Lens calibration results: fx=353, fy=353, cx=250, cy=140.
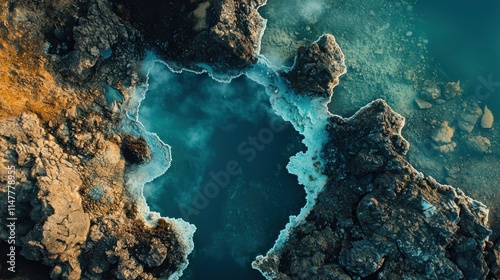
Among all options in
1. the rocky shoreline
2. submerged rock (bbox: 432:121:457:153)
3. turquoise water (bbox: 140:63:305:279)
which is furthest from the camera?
submerged rock (bbox: 432:121:457:153)

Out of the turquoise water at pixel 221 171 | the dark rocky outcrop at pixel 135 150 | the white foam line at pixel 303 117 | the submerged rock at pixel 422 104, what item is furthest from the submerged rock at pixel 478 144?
the dark rocky outcrop at pixel 135 150

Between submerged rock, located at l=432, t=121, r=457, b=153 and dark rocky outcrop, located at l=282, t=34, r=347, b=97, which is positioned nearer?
dark rocky outcrop, located at l=282, t=34, r=347, b=97

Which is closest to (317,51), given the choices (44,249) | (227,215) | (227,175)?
(227,175)

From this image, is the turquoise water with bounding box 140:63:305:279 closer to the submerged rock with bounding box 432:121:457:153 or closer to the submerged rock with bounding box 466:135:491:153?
the submerged rock with bounding box 432:121:457:153

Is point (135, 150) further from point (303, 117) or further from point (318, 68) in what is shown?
point (318, 68)

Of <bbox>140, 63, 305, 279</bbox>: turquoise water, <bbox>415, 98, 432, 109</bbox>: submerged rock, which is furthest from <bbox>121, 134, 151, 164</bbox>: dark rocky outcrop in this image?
<bbox>415, 98, 432, 109</bbox>: submerged rock

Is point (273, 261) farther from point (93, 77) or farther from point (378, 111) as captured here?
point (93, 77)

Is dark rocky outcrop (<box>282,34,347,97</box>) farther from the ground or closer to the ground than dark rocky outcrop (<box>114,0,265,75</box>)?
closer to the ground
